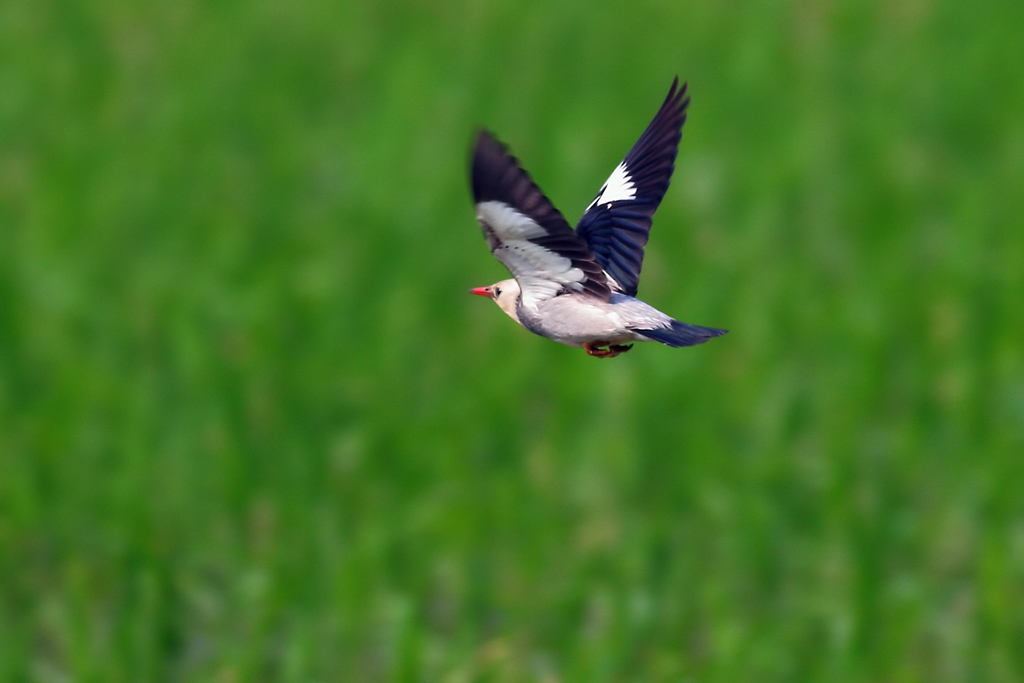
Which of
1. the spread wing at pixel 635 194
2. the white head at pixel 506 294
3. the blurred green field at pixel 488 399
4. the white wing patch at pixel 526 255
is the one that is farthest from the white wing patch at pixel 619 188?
the blurred green field at pixel 488 399

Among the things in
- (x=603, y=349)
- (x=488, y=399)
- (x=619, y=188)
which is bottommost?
(x=488, y=399)

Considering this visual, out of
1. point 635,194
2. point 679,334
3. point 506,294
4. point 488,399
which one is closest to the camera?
point 679,334

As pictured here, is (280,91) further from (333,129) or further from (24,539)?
(24,539)

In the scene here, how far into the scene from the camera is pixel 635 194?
222cm

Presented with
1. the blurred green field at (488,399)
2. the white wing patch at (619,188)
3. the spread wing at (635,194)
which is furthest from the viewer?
the blurred green field at (488,399)

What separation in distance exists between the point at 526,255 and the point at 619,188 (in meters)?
0.48

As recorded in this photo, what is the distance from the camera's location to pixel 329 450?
6.41m

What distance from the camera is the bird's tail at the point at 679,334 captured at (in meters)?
1.74

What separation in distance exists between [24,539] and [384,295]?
2.46 meters

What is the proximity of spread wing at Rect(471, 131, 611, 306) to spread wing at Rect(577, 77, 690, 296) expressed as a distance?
0.23 meters

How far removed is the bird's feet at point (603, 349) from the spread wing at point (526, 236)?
5cm

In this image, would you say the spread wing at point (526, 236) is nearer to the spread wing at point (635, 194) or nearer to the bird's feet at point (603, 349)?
the bird's feet at point (603, 349)

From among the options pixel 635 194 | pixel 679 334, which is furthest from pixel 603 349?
pixel 635 194

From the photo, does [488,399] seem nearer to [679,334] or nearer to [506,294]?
[506,294]
